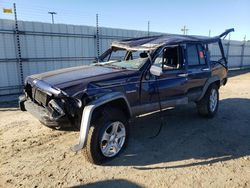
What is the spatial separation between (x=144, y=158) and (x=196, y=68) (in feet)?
8.55

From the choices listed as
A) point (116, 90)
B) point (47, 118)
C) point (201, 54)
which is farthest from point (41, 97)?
point (201, 54)

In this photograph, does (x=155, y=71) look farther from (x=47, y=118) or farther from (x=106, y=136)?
(x=47, y=118)

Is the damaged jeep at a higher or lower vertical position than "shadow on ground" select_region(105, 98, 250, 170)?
higher

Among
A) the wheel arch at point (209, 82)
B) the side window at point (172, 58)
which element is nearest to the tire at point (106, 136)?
the side window at point (172, 58)

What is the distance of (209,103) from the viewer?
622 cm

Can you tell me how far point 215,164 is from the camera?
4.03 meters

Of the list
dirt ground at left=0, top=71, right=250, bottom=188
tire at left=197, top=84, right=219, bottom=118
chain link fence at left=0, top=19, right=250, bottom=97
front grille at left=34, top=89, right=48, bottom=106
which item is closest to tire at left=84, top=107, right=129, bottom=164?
dirt ground at left=0, top=71, right=250, bottom=188

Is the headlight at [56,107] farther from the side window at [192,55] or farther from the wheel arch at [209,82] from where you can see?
the wheel arch at [209,82]

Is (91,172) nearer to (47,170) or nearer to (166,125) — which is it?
(47,170)

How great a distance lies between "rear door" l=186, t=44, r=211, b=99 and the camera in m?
5.52

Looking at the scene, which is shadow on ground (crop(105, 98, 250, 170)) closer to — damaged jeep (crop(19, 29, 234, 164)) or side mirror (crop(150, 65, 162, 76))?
damaged jeep (crop(19, 29, 234, 164))

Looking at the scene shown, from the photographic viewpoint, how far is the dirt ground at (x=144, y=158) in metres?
3.55

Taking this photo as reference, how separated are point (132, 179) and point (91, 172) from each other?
638 millimetres

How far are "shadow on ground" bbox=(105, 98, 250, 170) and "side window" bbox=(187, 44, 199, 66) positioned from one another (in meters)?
1.48
